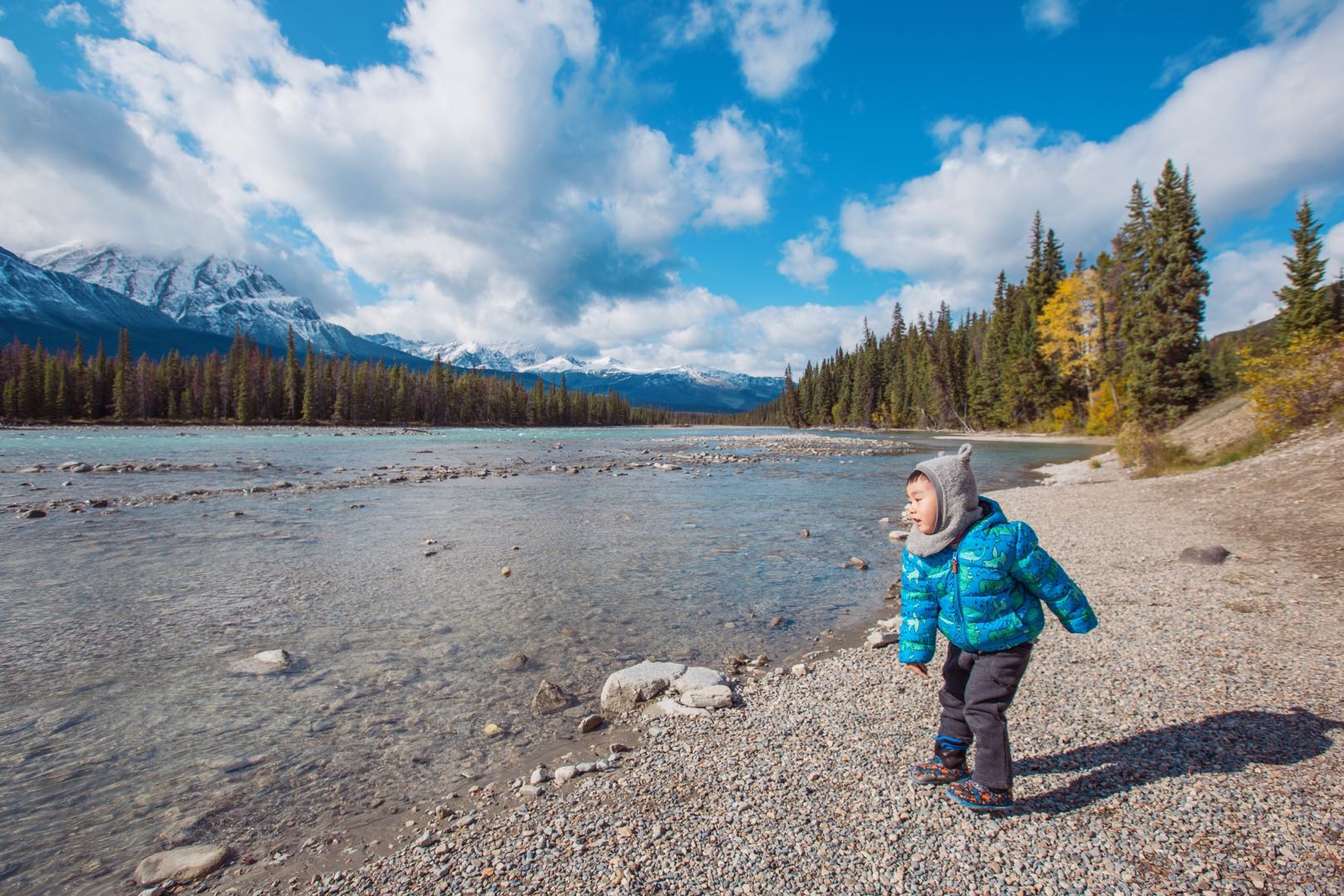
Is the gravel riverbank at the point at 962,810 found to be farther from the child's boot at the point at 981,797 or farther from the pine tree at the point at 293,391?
the pine tree at the point at 293,391

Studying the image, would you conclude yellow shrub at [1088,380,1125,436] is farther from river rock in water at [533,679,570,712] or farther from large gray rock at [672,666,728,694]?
river rock in water at [533,679,570,712]

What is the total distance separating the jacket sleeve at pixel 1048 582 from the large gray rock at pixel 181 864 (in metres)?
5.27

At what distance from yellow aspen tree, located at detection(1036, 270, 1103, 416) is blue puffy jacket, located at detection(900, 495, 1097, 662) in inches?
2168

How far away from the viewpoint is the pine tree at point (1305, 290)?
1065 inches

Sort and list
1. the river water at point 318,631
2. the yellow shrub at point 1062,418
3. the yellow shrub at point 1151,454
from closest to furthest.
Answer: the river water at point 318,631 → the yellow shrub at point 1151,454 → the yellow shrub at point 1062,418

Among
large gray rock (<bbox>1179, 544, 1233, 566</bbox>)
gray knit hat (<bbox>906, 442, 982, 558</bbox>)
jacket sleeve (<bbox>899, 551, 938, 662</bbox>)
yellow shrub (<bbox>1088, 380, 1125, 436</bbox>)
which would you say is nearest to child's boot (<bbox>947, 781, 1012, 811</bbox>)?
jacket sleeve (<bbox>899, 551, 938, 662</bbox>)

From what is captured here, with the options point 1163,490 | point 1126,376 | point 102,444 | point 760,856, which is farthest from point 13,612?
point 1126,376

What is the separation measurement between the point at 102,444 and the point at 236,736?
167 feet

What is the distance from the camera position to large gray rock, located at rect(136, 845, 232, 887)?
3467 mm

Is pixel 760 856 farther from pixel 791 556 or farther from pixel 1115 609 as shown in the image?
pixel 791 556

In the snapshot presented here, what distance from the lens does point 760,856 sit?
3.17 meters

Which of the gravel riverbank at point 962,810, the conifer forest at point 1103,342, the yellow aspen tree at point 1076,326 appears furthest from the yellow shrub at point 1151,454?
the yellow aspen tree at point 1076,326

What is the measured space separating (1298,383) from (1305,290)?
17.6 metres

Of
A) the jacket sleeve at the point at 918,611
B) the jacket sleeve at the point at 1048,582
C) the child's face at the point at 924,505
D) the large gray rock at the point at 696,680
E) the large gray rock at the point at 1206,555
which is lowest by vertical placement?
the large gray rock at the point at 696,680
